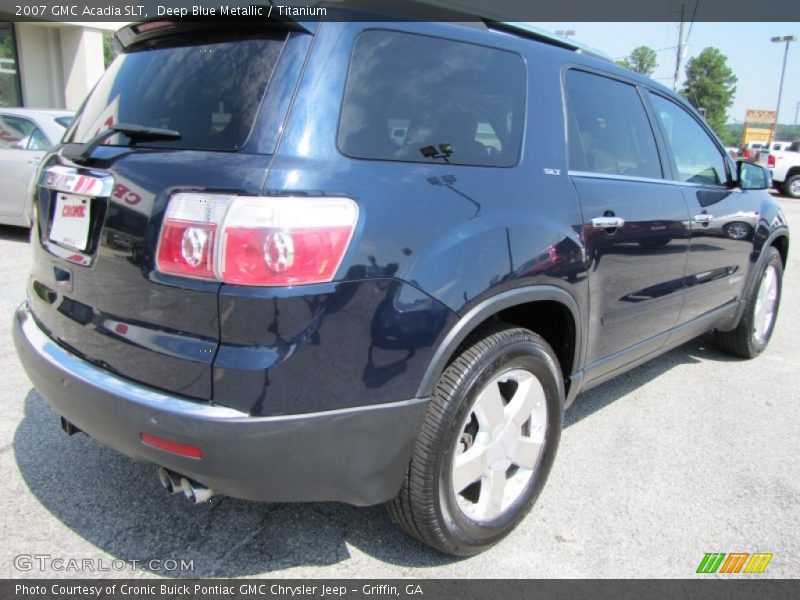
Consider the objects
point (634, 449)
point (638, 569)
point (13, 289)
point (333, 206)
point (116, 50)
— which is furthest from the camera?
point (13, 289)

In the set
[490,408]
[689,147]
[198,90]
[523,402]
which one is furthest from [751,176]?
[198,90]

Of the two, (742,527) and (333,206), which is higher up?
(333,206)

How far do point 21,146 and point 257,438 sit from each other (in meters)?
7.06

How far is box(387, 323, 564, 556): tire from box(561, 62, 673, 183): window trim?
85 centimetres

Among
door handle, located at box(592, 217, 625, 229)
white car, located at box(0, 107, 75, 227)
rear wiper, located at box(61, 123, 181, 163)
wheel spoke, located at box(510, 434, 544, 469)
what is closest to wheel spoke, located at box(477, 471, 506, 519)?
wheel spoke, located at box(510, 434, 544, 469)

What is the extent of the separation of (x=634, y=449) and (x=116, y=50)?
120 inches

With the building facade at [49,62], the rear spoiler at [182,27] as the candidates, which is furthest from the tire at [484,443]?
the building facade at [49,62]

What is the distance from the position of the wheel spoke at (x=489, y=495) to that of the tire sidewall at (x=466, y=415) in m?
0.04

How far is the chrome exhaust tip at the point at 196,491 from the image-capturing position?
6.43 feet

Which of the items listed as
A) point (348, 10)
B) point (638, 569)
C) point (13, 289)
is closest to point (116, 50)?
point (348, 10)

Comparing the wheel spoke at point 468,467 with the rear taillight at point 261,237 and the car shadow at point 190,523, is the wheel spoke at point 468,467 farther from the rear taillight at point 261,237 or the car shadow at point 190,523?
the rear taillight at point 261,237

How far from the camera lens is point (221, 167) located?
1804 mm

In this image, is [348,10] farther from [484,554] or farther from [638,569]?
[638,569]

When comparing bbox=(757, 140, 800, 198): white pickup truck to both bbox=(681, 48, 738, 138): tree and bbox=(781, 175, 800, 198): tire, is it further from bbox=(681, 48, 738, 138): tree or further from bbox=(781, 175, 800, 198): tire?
bbox=(681, 48, 738, 138): tree
